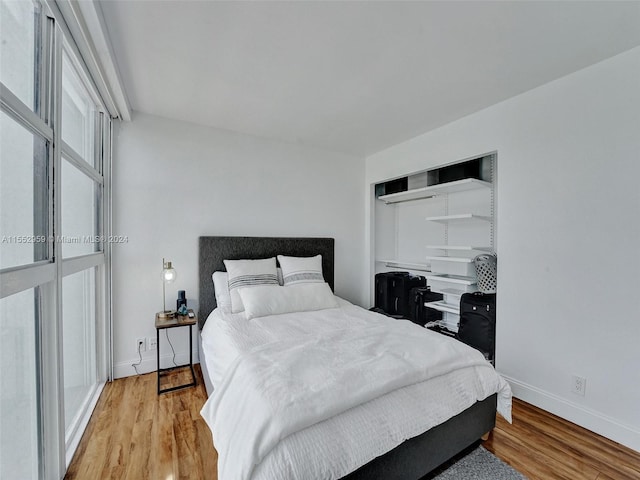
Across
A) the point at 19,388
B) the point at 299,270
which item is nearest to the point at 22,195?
the point at 19,388

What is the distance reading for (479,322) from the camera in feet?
8.70

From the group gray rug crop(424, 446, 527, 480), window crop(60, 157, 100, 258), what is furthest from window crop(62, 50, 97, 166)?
gray rug crop(424, 446, 527, 480)

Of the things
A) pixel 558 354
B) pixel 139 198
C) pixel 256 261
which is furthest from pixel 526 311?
pixel 139 198

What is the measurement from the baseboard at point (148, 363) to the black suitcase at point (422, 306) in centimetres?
255

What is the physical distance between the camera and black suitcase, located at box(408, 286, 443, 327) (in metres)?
3.53

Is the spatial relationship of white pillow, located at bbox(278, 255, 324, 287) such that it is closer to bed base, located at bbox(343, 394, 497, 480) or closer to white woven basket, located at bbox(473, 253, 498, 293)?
white woven basket, located at bbox(473, 253, 498, 293)

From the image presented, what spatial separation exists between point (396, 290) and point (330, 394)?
268 cm

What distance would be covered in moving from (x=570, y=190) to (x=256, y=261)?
2679 mm

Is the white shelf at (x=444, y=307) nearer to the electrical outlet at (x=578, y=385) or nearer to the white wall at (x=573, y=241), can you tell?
the white wall at (x=573, y=241)

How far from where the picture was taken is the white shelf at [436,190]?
2.82 metres

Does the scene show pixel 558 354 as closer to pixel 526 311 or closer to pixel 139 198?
pixel 526 311

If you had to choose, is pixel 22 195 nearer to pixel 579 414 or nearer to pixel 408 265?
pixel 579 414

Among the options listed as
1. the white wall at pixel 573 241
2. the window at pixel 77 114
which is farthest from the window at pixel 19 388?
the white wall at pixel 573 241

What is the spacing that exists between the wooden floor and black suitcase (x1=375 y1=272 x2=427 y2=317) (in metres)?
1.61
